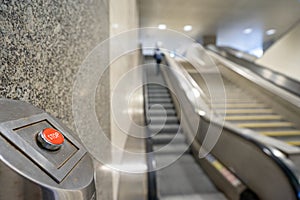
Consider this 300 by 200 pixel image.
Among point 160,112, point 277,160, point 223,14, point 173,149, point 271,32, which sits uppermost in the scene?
point 223,14

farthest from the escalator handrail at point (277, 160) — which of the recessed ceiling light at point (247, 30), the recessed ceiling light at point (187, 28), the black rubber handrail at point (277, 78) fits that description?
the recessed ceiling light at point (247, 30)

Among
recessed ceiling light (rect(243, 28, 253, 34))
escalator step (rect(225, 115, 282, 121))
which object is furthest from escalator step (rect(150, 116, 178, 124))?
recessed ceiling light (rect(243, 28, 253, 34))

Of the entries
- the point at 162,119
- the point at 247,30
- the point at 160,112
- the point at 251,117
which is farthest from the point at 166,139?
the point at 247,30

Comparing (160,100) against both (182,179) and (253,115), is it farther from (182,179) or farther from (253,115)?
(182,179)

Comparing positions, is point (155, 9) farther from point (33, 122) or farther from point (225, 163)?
point (33, 122)

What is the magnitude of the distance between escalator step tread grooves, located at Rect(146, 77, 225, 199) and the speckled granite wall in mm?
1858

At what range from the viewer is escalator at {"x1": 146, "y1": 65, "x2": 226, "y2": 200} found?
7.67ft

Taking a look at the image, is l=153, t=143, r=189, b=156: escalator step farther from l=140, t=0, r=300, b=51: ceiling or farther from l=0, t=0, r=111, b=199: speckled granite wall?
l=140, t=0, r=300, b=51: ceiling

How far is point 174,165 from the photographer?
299 centimetres

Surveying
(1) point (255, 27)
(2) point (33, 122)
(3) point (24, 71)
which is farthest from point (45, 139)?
(1) point (255, 27)

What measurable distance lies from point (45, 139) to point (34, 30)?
308 millimetres

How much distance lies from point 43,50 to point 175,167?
2.64 meters

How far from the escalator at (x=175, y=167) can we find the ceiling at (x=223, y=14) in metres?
3.92

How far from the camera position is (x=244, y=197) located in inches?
81.0
